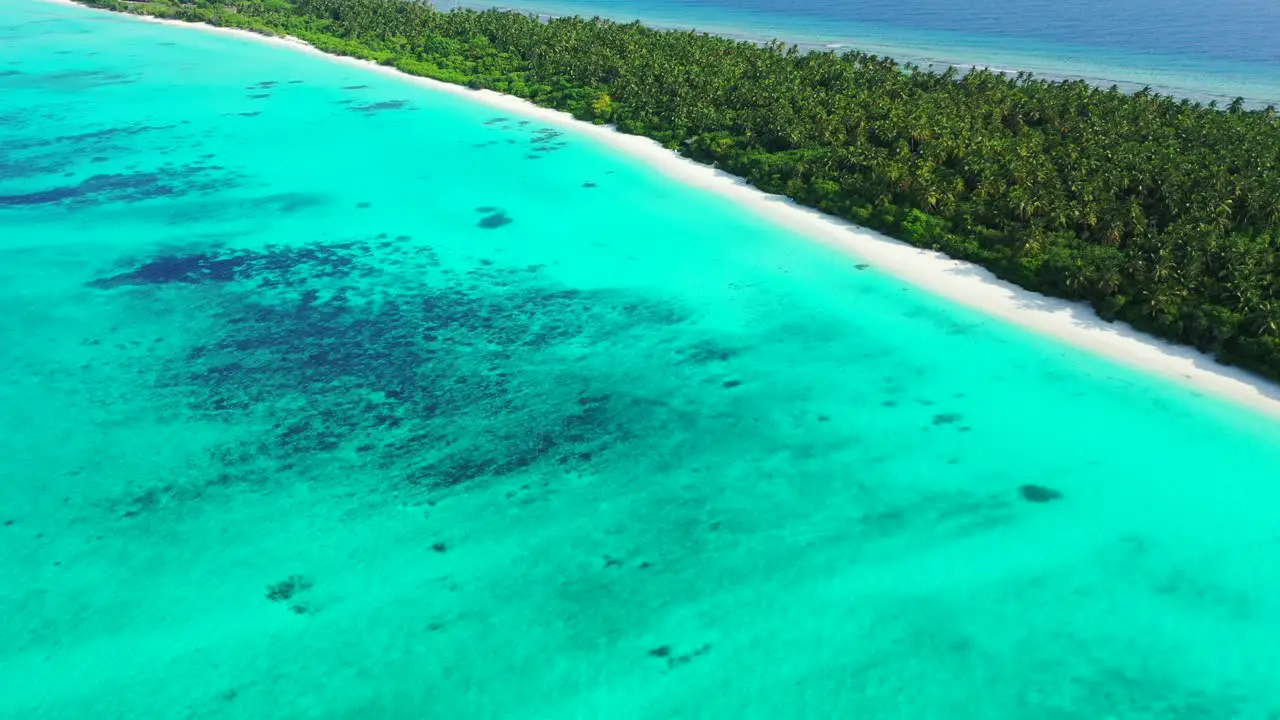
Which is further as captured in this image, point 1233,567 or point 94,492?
point 94,492

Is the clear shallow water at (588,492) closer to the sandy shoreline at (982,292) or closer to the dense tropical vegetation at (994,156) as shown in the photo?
the sandy shoreline at (982,292)

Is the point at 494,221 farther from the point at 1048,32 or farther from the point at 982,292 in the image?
the point at 1048,32

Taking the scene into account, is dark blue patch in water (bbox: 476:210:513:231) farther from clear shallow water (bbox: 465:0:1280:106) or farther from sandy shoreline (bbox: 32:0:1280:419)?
clear shallow water (bbox: 465:0:1280:106)

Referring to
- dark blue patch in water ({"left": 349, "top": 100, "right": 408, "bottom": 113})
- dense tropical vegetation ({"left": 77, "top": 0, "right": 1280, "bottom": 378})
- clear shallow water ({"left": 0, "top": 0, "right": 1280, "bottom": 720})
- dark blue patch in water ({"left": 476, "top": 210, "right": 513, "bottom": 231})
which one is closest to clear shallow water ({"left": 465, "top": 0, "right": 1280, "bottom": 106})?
dense tropical vegetation ({"left": 77, "top": 0, "right": 1280, "bottom": 378})

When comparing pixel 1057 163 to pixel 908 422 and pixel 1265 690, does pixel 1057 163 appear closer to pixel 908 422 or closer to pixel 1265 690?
pixel 908 422

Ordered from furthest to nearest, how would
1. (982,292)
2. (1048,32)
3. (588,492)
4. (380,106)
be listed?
(1048,32), (380,106), (982,292), (588,492)

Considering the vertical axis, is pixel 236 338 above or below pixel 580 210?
below

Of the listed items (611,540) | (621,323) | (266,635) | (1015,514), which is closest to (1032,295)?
(1015,514)

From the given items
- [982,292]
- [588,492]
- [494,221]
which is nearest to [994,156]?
[982,292]
